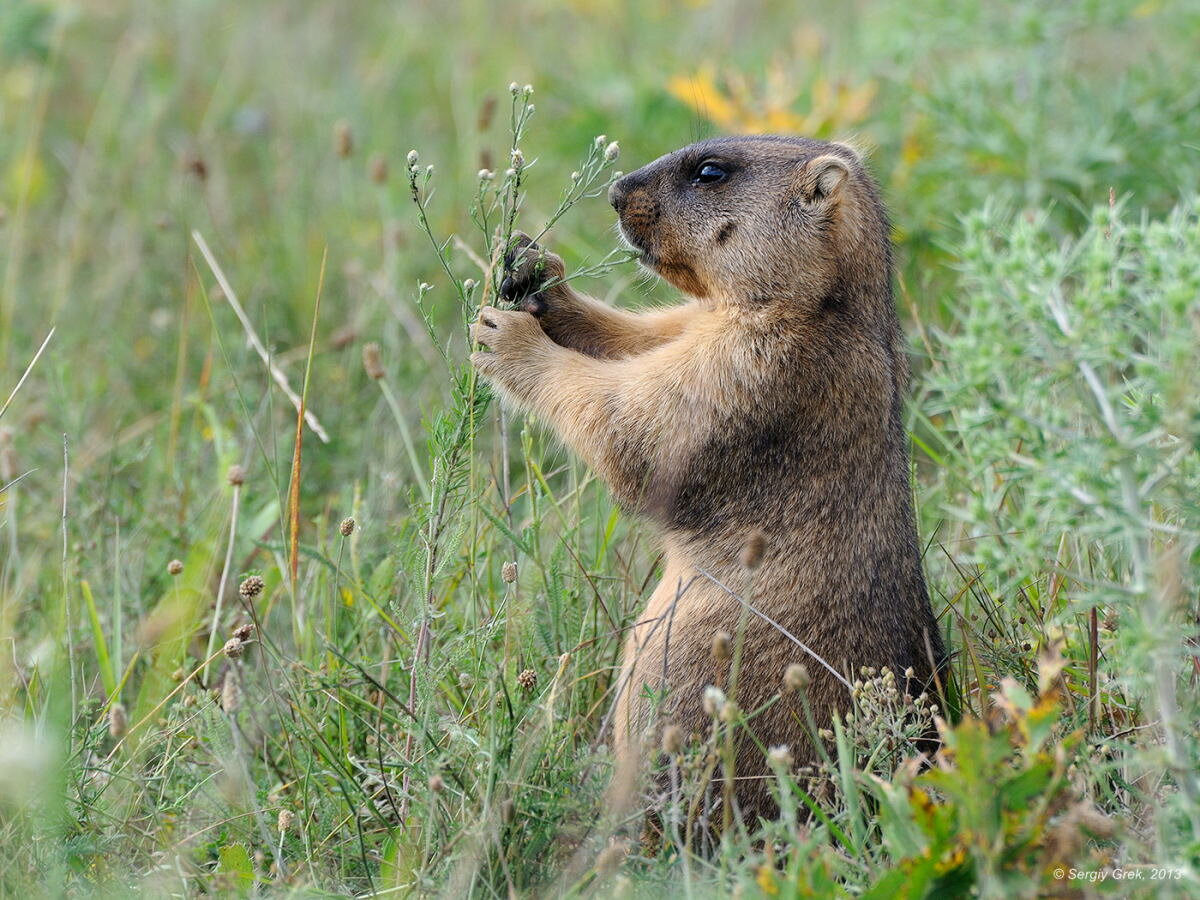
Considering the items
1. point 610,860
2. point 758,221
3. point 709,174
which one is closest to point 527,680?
point 610,860

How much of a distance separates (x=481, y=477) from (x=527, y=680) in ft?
4.02

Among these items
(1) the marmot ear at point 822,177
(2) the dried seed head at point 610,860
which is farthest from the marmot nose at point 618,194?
(2) the dried seed head at point 610,860

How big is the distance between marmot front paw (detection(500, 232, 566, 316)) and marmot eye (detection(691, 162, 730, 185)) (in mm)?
499

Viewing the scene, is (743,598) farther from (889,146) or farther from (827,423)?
(889,146)

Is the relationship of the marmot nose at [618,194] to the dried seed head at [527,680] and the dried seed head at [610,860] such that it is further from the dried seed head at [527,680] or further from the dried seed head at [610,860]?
the dried seed head at [610,860]

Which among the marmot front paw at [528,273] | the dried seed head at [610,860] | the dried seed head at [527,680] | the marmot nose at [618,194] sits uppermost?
the marmot nose at [618,194]

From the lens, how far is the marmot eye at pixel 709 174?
4.20 m

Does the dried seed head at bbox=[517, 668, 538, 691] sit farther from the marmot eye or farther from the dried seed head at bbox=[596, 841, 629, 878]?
the marmot eye

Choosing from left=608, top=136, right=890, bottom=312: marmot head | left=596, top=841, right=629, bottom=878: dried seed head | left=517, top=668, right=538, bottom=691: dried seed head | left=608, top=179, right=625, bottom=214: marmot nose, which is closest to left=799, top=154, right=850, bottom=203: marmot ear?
left=608, top=136, right=890, bottom=312: marmot head

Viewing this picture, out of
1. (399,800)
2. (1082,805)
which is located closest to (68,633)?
(399,800)

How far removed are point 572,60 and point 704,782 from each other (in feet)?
22.4

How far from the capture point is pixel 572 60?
29.2ft

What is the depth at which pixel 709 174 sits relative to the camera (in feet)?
13.8

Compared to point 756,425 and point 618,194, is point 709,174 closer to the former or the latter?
point 618,194
